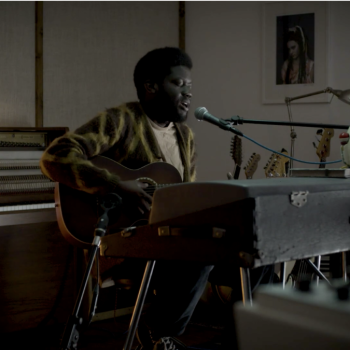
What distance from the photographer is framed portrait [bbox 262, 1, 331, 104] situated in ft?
12.3

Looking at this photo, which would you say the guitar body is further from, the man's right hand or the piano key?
the piano key

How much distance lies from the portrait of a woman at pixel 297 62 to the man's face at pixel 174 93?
1.84 metres

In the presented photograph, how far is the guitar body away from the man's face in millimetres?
253

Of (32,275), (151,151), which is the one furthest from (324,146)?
(32,275)

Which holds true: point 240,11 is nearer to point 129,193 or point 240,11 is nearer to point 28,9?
point 28,9

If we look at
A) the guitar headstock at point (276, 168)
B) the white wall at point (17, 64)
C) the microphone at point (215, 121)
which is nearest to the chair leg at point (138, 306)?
the microphone at point (215, 121)

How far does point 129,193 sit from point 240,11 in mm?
2520

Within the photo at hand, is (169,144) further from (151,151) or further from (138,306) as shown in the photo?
(138,306)

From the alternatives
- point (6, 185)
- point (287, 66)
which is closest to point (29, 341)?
point (6, 185)

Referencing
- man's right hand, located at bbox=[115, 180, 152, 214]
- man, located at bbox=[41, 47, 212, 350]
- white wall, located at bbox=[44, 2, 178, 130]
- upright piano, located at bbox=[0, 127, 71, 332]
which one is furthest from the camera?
white wall, located at bbox=[44, 2, 178, 130]

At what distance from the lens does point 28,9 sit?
3322mm

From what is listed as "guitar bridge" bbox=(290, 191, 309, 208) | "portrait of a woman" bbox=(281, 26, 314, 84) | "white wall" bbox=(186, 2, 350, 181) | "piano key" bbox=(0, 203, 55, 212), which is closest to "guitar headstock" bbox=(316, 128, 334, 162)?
"white wall" bbox=(186, 2, 350, 181)

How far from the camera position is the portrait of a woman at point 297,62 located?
3775 millimetres

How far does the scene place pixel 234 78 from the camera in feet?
13.0
